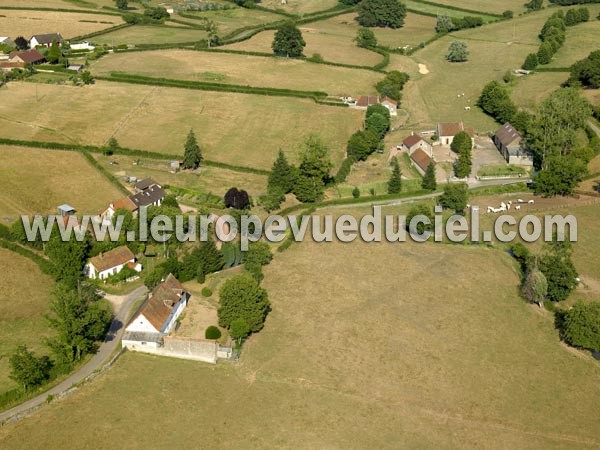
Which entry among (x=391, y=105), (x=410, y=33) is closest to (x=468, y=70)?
(x=410, y=33)

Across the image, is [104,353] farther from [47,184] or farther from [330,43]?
[330,43]

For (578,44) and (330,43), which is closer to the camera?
(578,44)

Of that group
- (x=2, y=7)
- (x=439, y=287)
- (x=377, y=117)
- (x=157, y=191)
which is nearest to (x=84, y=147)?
(x=157, y=191)

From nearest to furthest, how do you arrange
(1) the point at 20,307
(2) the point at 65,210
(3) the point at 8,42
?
(1) the point at 20,307, (2) the point at 65,210, (3) the point at 8,42

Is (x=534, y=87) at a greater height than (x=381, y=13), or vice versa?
(x=381, y=13)

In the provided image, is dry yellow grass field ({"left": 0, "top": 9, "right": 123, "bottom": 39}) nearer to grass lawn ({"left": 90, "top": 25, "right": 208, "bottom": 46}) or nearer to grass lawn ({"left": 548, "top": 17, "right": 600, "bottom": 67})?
grass lawn ({"left": 90, "top": 25, "right": 208, "bottom": 46})
